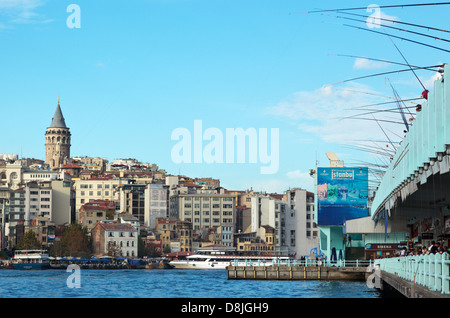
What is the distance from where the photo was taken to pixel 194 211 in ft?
579

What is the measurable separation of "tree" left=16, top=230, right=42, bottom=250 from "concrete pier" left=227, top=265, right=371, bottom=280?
8096cm

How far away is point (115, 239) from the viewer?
149375 millimetres

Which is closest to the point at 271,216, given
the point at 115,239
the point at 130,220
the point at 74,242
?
the point at 130,220

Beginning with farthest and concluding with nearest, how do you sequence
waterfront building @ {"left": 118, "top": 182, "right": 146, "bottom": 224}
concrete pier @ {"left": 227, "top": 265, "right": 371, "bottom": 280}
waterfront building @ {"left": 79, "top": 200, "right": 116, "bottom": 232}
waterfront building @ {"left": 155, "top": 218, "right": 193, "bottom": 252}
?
waterfront building @ {"left": 118, "top": 182, "right": 146, "bottom": 224}
waterfront building @ {"left": 155, "top": 218, "right": 193, "bottom": 252}
waterfront building @ {"left": 79, "top": 200, "right": 116, "bottom": 232}
concrete pier @ {"left": 227, "top": 265, "right": 371, "bottom": 280}

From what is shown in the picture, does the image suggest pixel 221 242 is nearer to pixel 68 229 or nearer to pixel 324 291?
pixel 68 229

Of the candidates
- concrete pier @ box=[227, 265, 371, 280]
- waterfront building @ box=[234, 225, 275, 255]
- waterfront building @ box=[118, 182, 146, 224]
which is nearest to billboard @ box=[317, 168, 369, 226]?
concrete pier @ box=[227, 265, 371, 280]

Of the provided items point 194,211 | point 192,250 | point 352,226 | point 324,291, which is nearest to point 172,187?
point 194,211

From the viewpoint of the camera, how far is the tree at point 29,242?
142750 millimetres

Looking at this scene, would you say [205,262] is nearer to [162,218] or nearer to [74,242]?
[74,242]

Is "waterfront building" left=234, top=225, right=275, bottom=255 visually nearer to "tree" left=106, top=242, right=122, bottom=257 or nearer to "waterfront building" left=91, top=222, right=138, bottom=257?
"waterfront building" left=91, top=222, right=138, bottom=257

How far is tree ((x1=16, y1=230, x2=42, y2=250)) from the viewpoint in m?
143

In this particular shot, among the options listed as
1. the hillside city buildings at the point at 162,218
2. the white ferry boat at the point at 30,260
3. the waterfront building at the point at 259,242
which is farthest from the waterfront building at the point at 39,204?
the waterfront building at the point at 259,242

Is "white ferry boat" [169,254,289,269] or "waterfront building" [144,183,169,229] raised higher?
"waterfront building" [144,183,169,229]

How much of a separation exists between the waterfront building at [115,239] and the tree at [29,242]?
10.6 metres
